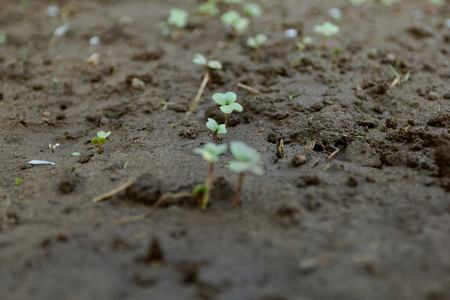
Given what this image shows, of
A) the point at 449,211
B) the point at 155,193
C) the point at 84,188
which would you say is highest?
the point at 449,211

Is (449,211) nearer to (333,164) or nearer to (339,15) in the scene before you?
(333,164)

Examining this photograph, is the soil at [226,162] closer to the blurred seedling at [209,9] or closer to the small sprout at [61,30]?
the small sprout at [61,30]

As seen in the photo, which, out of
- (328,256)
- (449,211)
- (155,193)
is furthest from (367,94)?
(155,193)

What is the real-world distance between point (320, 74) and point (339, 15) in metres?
1.40

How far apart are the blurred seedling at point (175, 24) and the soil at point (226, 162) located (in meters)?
0.12

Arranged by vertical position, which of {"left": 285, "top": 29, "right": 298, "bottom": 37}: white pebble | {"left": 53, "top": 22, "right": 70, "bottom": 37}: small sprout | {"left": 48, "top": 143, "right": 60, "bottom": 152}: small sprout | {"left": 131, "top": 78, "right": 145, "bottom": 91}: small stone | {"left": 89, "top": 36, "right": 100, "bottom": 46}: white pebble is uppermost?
{"left": 285, "top": 29, "right": 298, "bottom": 37}: white pebble

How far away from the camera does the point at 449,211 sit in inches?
61.6

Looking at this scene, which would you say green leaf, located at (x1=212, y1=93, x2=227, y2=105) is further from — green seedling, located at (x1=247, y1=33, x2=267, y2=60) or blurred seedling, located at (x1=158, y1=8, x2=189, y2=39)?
blurred seedling, located at (x1=158, y1=8, x2=189, y2=39)

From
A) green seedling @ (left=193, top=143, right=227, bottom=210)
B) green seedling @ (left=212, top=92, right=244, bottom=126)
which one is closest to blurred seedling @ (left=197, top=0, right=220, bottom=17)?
green seedling @ (left=212, top=92, right=244, bottom=126)

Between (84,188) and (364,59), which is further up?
(364,59)

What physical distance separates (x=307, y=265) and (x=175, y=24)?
2833 millimetres

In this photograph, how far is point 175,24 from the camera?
3547 mm

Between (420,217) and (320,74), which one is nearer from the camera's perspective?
(420,217)

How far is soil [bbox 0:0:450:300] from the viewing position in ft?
4.43
